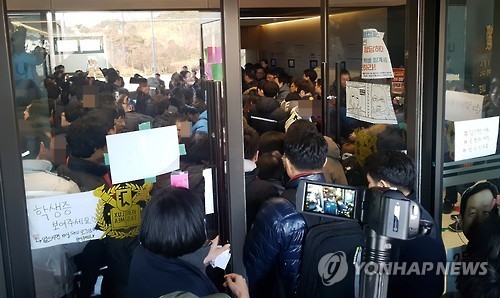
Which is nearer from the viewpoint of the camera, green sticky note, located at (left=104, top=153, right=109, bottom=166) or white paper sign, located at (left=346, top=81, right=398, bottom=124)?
green sticky note, located at (left=104, top=153, right=109, bottom=166)

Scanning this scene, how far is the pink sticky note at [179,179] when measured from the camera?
107 inches

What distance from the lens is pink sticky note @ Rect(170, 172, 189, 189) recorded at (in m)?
2.73

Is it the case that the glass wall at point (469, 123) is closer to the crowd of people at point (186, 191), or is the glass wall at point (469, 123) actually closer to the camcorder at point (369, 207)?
the crowd of people at point (186, 191)

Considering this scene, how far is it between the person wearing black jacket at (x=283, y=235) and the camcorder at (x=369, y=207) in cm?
58

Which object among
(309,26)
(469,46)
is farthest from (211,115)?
(309,26)

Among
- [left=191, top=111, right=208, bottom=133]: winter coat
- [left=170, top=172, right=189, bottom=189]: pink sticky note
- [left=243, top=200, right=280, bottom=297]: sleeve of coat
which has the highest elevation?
[left=191, top=111, right=208, bottom=133]: winter coat

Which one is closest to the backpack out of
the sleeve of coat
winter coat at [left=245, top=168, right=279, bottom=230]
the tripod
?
the sleeve of coat

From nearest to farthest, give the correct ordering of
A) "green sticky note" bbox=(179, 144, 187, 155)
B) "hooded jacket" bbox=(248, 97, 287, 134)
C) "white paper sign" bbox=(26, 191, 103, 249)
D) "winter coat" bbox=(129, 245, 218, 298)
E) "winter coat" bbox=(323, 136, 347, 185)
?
1. "winter coat" bbox=(129, 245, 218, 298)
2. "white paper sign" bbox=(26, 191, 103, 249)
3. "green sticky note" bbox=(179, 144, 187, 155)
4. "winter coat" bbox=(323, 136, 347, 185)
5. "hooded jacket" bbox=(248, 97, 287, 134)

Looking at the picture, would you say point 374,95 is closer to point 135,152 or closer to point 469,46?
point 469,46

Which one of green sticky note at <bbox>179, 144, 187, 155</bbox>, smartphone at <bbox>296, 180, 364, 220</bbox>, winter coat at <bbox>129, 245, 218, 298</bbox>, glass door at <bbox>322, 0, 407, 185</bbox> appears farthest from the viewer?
glass door at <bbox>322, 0, 407, 185</bbox>

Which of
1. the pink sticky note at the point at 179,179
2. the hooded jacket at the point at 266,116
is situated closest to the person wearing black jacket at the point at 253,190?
the pink sticky note at the point at 179,179

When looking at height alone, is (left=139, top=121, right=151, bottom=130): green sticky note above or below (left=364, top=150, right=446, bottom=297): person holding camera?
above

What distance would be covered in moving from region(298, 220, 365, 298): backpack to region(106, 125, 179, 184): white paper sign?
927 mm

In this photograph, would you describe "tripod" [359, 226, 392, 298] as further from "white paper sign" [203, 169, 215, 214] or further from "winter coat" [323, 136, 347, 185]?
"winter coat" [323, 136, 347, 185]
